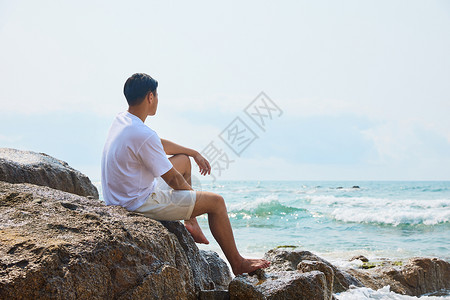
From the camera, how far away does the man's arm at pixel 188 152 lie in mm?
4559

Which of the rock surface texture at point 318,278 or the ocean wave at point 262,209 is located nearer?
the rock surface texture at point 318,278

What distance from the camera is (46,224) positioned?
308 cm

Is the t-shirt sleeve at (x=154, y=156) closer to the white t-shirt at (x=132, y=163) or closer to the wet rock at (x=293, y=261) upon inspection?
the white t-shirt at (x=132, y=163)

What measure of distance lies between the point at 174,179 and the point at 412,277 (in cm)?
482

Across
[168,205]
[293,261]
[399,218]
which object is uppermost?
[168,205]

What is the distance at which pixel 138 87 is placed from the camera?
396 centimetres

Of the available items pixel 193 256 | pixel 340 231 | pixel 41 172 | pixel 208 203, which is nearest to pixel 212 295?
pixel 193 256

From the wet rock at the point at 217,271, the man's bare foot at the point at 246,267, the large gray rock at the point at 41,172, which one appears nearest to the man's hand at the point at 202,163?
the wet rock at the point at 217,271

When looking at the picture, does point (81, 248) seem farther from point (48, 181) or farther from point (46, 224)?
point (48, 181)

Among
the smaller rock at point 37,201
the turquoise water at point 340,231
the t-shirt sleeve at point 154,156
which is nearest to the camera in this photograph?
the smaller rock at point 37,201

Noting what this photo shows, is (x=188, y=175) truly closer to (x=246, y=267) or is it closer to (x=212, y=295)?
(x=246, y=267)

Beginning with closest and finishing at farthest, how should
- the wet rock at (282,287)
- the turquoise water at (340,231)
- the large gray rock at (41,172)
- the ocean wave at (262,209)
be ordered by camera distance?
the wet rock at (282,287), the large gray rock at (41,172), the turquoise water at (340,231), the ocean wave at (262,209)

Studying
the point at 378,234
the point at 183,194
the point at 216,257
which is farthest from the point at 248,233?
the point at 183,194

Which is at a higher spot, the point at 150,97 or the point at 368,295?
the point at 150,97
